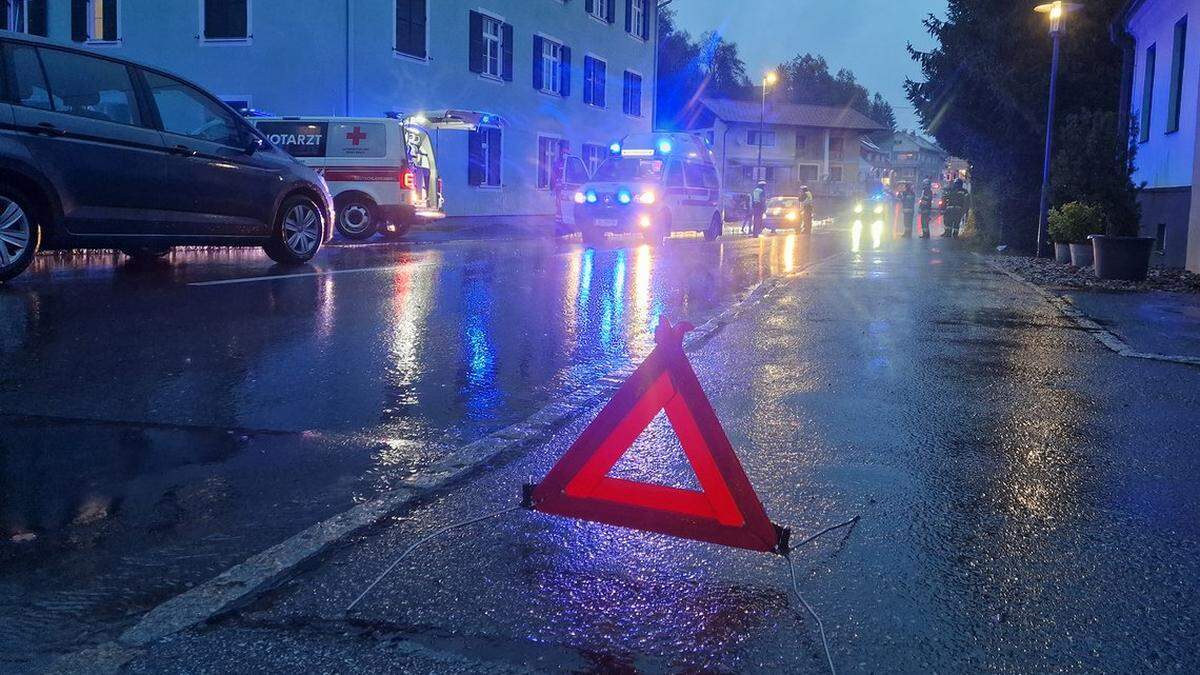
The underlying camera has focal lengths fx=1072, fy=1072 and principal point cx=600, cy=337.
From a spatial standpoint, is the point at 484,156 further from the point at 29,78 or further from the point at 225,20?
the point at 29,78

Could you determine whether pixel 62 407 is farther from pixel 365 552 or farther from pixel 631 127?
pixel 631 127

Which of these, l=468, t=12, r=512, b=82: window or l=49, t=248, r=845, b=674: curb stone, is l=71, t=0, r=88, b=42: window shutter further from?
l=49, t=248, r=845, b=674: curb stone

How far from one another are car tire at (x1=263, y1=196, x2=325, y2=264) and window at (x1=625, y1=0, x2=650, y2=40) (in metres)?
32.5

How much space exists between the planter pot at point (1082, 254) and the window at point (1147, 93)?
16.9ft

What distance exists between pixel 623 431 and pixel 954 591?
119cm

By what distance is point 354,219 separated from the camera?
19250mm

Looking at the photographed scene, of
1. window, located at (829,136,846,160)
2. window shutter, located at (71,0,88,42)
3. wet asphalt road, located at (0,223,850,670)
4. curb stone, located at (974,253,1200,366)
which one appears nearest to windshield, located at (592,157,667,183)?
curb stone, located at (974,253,1200,366)

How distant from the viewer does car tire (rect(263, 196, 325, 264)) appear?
40.1ft

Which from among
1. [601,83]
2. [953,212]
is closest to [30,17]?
[601,83]

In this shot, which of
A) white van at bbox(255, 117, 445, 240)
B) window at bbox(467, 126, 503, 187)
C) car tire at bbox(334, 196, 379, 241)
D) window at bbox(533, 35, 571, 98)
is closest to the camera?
white van at bbox(255, 117, 445, 240)

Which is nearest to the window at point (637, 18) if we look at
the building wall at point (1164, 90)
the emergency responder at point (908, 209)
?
the emergency responder at point (908, 209)

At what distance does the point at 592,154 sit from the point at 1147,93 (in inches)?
881

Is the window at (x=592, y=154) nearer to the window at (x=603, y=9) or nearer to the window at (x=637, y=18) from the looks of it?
the window at (x=603, y=9)

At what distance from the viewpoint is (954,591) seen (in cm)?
343
